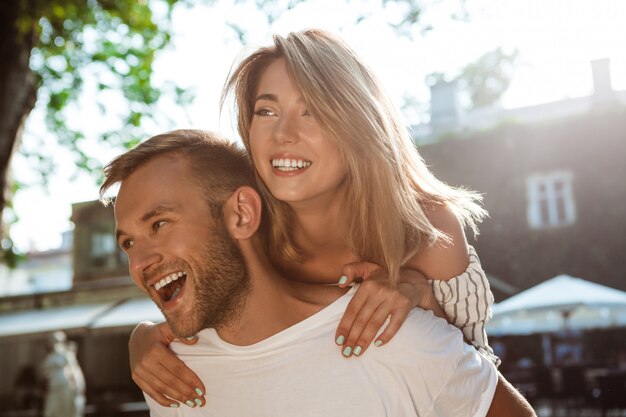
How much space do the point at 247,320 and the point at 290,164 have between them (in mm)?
510

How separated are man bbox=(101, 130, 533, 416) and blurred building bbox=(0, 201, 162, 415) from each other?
1326 cm

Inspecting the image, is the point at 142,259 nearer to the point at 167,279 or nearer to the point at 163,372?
the point at 167,279

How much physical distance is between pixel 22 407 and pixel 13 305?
2.94 metres

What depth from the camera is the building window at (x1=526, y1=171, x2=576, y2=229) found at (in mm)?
20188

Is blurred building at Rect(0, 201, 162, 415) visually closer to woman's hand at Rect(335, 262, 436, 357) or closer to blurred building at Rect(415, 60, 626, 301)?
blurred building at Rect(415, 60, 626, 301)

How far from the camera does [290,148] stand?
257 centimetres

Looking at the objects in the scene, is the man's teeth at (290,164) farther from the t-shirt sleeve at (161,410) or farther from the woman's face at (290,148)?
the t-shirt sleeve at (161,410)

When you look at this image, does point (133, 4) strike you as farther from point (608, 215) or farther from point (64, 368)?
point (608, 215)

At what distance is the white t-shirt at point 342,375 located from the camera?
2.15 m

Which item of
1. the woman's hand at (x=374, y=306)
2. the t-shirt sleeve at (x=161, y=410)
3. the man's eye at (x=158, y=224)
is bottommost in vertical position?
the t-shirt sleeve at (x=161, y=410)

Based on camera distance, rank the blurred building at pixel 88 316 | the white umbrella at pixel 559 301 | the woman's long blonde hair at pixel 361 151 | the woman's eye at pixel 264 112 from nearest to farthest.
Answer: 1. the woman's long blonde hair at pixel 361 151
2. the woman's eye at pixel 264 112
3. the white umbrella at pixel 559 301
4. the blurred building at pixel 88 316

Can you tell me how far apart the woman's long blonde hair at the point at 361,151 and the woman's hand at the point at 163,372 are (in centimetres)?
48

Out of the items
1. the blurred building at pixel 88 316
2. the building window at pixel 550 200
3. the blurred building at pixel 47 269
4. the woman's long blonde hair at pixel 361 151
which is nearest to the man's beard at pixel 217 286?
the woman's long blonde hair at pixel 361 151

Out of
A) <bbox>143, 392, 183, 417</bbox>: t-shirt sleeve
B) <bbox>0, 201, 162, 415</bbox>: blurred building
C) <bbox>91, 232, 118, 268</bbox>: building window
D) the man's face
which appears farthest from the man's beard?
<bbox>91, 232, 118, 268</bbox>: building window
